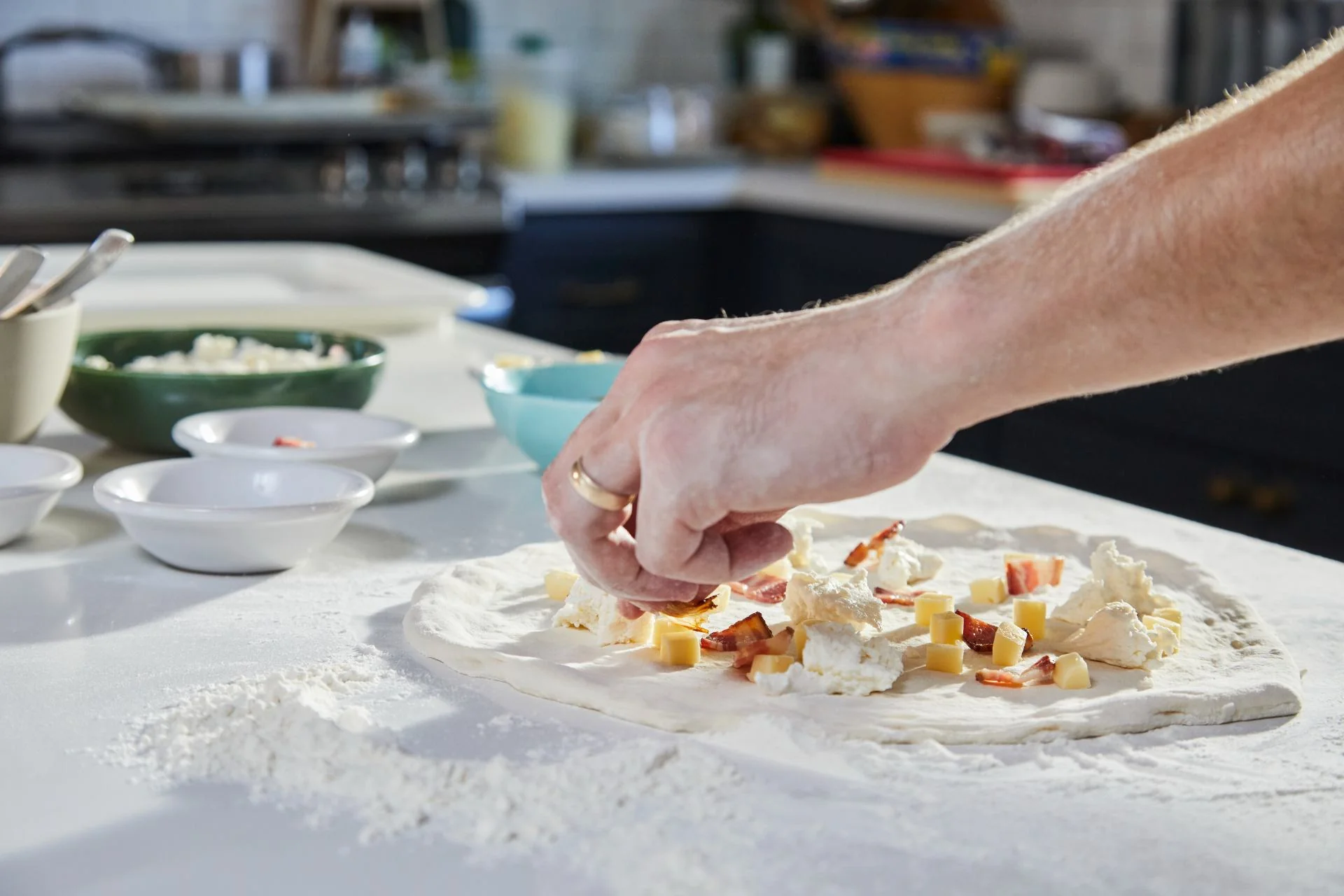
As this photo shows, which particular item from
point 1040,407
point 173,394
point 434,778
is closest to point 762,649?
point 434,778

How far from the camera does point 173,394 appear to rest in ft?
4.37

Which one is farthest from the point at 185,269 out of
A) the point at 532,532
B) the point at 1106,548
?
the point at 1106,548

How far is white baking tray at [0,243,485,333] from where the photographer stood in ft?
5.58

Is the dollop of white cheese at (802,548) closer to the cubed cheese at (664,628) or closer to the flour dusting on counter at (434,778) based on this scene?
the cubed cheese at (664,628)

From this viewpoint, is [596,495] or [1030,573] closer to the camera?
[596,495]

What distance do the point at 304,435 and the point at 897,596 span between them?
552 millimetres

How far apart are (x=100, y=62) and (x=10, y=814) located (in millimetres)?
3361

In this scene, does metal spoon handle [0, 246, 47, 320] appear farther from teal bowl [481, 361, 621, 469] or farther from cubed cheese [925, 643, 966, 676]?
cubed cheese [925, 643, 966, 676]

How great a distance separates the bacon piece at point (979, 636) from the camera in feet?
3.12

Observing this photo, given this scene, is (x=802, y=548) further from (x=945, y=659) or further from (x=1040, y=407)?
(x=1040, y=407)

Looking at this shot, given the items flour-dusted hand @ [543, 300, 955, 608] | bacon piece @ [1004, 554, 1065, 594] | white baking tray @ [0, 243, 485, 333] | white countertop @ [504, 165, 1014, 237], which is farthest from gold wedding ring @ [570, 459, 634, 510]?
white countertop @ [504, 165, 1014, 237]

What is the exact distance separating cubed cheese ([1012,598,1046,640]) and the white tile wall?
3134 mm

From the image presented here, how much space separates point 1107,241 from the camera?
76cm

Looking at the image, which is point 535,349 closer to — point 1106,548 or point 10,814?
point 1106,548
